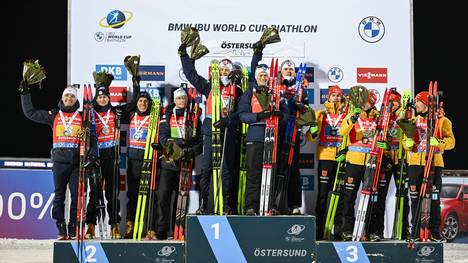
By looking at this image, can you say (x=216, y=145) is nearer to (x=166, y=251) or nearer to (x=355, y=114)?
(x=166, y=251)

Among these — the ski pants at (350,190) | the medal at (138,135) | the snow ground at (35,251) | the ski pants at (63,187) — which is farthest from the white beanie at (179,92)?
the snow ground at (35,251)

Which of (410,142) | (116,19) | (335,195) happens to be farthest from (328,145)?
(116,19)

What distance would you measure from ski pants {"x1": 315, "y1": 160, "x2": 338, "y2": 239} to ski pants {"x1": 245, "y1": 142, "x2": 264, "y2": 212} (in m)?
0.87

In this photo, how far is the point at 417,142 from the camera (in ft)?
25.8

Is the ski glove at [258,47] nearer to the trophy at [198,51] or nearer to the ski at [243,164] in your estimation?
the ski at [243,164]

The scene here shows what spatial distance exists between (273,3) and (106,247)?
3.43m

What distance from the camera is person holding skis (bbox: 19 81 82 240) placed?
763 cm

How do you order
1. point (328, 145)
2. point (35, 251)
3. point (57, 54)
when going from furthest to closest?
point (57, 54) → point (35, 251) → point (328, 145)

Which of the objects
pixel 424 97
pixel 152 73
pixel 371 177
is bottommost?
pixel 371 177

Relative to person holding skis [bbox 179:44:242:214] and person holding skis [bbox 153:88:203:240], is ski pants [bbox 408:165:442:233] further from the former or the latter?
person holding skis [bbox 153:88:203:240]

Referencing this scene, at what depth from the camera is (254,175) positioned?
24.7 ft

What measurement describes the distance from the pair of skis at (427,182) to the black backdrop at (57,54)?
3.43m

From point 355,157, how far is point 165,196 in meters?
2.10

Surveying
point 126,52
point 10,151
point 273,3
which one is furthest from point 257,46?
point 10,151
